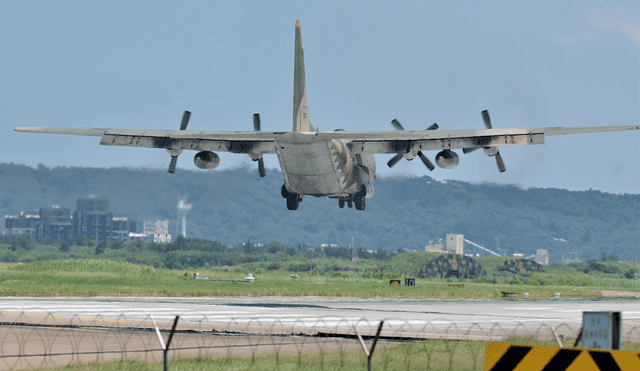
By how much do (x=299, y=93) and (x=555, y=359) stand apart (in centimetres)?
3031

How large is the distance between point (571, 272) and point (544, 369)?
432ft

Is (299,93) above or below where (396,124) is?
above

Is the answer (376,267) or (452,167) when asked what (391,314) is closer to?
(452,167)

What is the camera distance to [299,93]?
1439 inches

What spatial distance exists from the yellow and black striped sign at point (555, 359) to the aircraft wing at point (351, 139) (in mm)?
26540

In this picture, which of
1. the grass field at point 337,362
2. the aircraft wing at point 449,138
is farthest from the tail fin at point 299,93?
the grass field at point 337,362

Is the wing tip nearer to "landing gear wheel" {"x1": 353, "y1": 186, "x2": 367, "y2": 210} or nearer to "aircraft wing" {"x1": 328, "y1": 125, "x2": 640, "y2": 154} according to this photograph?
"aircraft wing" {"x1": 328, "y1": 125, "x2": 640, "y2": 154}

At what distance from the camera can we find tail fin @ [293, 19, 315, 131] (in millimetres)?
36094

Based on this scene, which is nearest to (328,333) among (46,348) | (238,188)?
(46,348)

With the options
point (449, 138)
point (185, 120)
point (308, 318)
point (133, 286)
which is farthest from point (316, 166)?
point (133, 286)

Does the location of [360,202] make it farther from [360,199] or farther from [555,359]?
[555,359]

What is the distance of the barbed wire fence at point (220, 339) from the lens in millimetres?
18031

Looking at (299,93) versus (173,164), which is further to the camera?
(173,164)

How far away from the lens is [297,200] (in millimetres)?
44844
